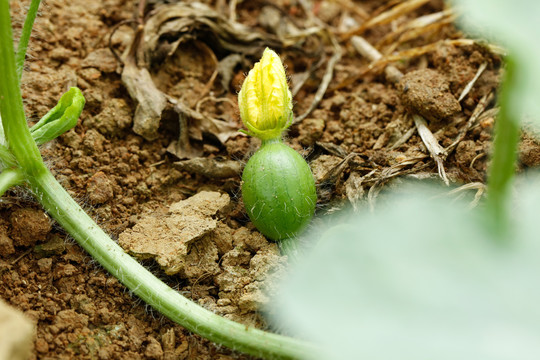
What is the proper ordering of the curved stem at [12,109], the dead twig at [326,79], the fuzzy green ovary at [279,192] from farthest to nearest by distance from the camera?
the dead twig at [326,79] → the fuzzy green ovary at [279,192] → the curved stem at [12,109]

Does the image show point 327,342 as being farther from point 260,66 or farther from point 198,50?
point 198,50

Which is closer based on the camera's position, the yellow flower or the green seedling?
the green seedling

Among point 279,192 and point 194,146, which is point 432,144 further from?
point 194,146

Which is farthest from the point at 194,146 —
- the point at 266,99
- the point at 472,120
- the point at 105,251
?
the point at 472,120

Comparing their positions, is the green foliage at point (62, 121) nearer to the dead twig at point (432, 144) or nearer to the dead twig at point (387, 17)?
the dead twig at point (432, 144)

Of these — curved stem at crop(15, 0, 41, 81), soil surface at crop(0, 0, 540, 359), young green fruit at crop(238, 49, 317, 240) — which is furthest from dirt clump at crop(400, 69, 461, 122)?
curved stem at crop(15, 0, 41, 81)

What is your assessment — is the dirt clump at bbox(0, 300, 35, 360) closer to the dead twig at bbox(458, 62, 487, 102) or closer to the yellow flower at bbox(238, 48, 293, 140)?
the yellow flower at bbox(238, 48, 293, 140)

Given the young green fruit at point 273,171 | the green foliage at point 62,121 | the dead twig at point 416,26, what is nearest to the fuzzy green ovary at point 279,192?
the young green fruit at point 273,171
